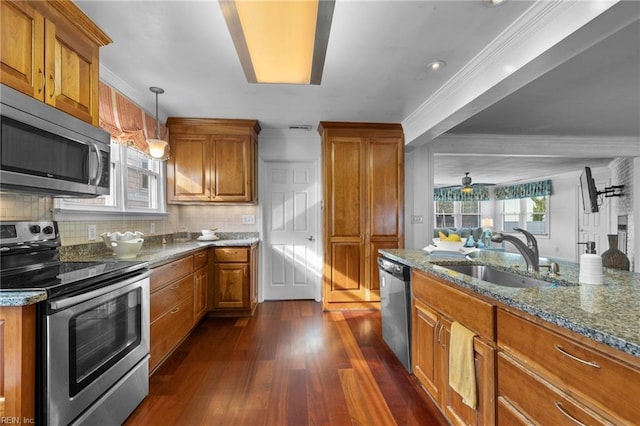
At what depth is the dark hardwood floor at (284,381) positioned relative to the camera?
183 centimetres

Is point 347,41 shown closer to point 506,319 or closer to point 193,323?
point 506,319

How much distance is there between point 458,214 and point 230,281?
9.90 meters

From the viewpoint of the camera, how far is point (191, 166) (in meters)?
3.84

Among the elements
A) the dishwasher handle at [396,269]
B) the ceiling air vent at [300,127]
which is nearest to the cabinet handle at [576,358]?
the dishwasher handle at [396,269]

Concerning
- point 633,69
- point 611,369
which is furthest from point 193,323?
point 633,69

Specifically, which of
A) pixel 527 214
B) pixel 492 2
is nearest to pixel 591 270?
pixel 492 2

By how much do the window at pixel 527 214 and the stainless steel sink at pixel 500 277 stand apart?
771 centimetres

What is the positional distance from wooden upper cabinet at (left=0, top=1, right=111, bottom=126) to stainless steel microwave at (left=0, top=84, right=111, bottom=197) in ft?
0.30

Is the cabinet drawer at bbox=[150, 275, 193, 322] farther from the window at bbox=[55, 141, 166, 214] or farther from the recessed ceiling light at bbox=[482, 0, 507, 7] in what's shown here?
the recessed ceiling light at bbox=[482, 0, 507, 7]

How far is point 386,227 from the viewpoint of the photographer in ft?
13.0

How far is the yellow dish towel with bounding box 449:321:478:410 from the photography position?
1408 mm

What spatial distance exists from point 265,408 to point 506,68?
2646 millimetres

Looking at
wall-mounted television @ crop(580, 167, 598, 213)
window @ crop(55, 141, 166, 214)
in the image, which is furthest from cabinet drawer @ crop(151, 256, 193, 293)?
wall-mounted television @ crop(580, 167, 598, 213)

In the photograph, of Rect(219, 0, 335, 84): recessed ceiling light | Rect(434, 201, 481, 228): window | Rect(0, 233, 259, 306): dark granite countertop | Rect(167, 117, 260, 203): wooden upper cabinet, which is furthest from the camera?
Rect(434, 201, 481, 228): window
